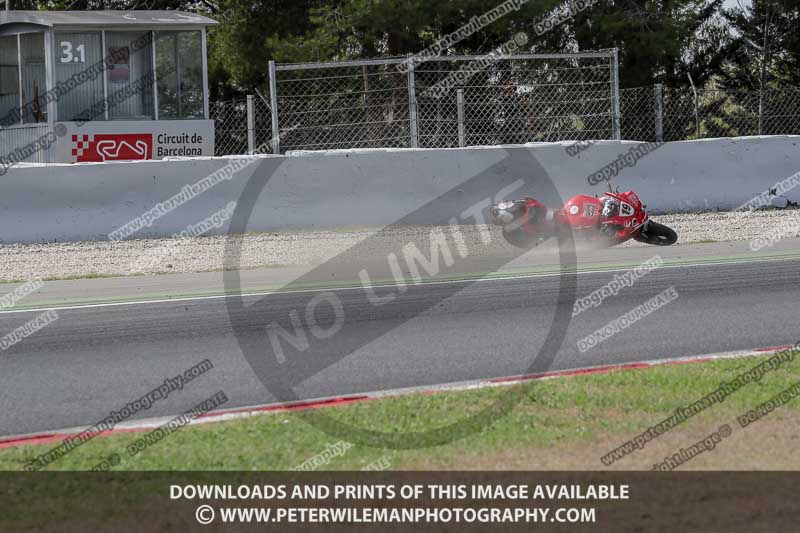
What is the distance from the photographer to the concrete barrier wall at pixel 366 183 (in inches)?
568

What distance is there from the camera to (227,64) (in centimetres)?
2736

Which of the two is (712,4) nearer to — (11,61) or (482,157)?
(482,157)

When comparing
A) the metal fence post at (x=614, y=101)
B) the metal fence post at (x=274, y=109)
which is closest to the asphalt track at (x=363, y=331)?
the metal fence post at (x=274, y=109)

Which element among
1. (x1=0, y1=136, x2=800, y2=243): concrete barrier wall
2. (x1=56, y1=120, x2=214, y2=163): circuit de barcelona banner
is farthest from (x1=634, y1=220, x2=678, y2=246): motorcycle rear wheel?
(x1=56, y1=120, x2=214, y2=163): circuit de barcelona banner

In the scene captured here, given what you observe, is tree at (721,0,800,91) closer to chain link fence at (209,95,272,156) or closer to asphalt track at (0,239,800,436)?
chain link fence at (209,95,272,156)

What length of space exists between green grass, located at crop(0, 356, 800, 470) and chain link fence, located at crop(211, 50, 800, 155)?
9549 mm

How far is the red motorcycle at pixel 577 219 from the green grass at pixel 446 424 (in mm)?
6857

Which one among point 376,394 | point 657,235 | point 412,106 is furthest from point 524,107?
point 376,394

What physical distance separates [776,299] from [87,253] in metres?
8.43

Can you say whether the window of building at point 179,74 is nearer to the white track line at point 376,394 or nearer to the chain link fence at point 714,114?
the chain link fence at point 714,114

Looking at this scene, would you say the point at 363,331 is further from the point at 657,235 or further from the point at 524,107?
the point at 524,107

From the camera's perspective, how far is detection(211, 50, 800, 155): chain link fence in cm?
1662

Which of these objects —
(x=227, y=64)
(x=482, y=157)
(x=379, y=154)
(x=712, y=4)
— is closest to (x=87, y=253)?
(x=379, y=154)

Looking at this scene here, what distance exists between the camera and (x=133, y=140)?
1953cm
